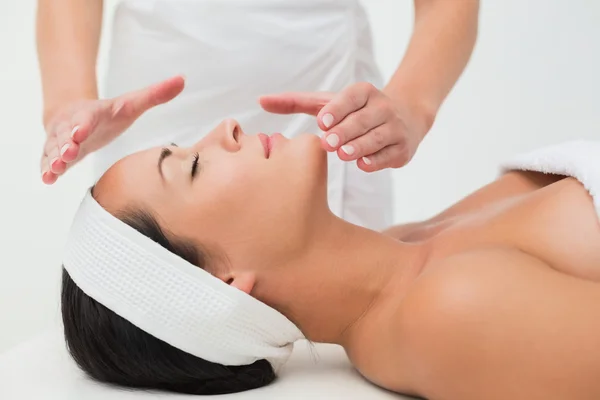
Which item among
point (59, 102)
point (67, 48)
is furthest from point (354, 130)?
point (67, 48)

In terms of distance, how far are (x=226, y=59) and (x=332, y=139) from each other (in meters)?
0.68

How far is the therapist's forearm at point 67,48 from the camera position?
1.44m

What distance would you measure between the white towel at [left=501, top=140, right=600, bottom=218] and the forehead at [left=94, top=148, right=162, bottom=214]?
2.28ft

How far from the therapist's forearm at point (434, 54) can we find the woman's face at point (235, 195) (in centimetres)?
25

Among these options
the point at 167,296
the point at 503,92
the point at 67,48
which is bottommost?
the point at 167,296

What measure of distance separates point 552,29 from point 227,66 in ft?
4.69

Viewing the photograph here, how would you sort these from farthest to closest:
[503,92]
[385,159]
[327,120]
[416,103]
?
[503,92] → [416,103] → [385,159] → [327,120]

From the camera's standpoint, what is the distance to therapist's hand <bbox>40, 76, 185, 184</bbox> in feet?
3.87

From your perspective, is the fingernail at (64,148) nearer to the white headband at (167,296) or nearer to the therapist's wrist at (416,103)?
the white headband at (167,296)

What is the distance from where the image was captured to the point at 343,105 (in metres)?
1.15

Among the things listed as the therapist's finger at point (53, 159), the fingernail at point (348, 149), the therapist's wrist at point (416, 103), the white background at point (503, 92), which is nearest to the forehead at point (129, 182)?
the therapist's finger at point (53, 159)

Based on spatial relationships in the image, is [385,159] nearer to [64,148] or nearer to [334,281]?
[334,281]

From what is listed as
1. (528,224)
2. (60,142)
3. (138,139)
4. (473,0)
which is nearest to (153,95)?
(60,142)

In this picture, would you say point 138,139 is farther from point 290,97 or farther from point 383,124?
point 383,124
